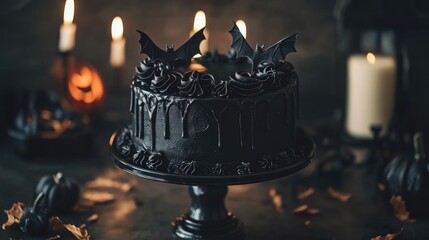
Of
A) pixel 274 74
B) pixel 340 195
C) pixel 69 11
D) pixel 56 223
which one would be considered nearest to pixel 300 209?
pixel 340 195

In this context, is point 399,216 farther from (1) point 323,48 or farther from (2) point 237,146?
(1) point 323,48

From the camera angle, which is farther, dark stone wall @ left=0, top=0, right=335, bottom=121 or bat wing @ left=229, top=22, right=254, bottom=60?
dark stone wall @ left=0, top=0, right=335, bottom=121

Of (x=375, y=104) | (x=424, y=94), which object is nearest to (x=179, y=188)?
(x=375, y=104)

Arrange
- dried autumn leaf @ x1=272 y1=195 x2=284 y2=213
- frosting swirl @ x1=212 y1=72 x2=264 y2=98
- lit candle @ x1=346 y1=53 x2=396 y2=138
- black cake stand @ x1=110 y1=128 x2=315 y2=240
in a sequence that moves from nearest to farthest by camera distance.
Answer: frosting swirl @ x1=212 y1=72 x2=264 y2=98 → black cake stand @ x1=110 y1=128 x2=315 y2=240 → dried autumn leaf @ x1=272 y1=195 x2=284 y2=213 → lit candle @ x1=346 y1=53 x2=396 y2=138

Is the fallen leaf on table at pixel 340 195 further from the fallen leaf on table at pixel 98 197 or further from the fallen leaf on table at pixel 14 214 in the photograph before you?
the fallen leaf on table at pixel 14 214

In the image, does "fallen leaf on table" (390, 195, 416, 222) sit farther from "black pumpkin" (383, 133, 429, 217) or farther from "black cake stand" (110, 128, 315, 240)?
"black cake stand" (110, 128, 315, 240)

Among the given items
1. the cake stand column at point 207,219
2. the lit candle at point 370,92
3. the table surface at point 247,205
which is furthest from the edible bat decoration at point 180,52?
the lit candle at point 370,92

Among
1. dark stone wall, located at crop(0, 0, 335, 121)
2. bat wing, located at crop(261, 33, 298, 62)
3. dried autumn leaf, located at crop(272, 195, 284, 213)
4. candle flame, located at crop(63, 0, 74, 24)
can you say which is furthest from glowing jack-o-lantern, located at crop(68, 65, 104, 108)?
bat wing, located at crop(261, 33, 298, 62)
